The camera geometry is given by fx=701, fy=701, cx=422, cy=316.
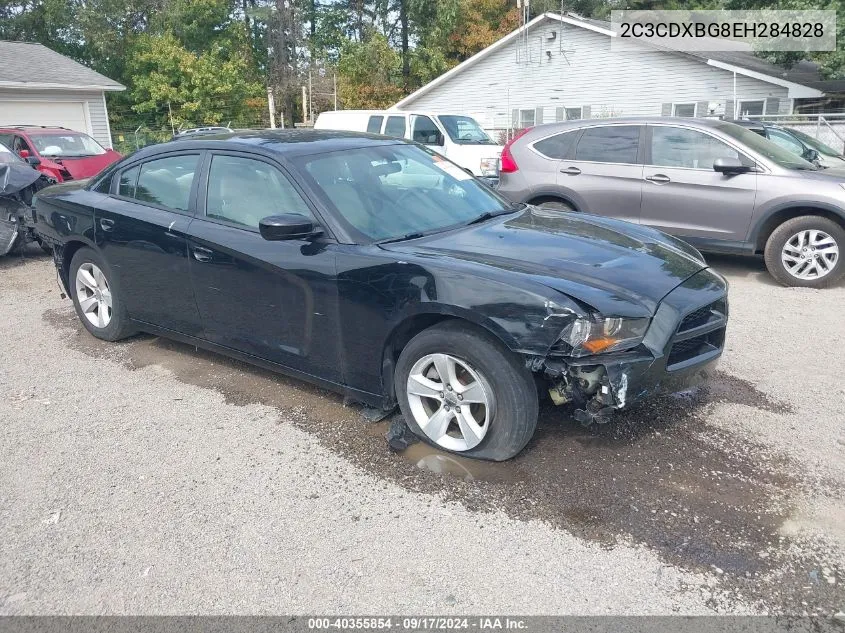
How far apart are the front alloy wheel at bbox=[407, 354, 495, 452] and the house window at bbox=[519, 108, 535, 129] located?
26009 millimetres

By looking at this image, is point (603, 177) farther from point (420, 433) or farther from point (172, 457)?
point (172, 457)

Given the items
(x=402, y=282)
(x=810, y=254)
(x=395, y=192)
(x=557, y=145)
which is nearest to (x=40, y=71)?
(x=557, y=145)

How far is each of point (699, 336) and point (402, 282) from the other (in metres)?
1.57

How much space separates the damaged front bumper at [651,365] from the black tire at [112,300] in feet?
11.5

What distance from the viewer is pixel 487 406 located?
11.3 ft

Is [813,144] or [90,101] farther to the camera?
[90,101]

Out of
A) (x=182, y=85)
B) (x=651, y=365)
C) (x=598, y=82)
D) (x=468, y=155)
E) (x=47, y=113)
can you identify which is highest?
(x=182, y=85)

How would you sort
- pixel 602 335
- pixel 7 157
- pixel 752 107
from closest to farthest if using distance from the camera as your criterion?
1. pixel 602 335
2. pixel 7 157
3. pixel 752 107

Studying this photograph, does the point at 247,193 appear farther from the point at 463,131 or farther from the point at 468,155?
the point at 463,131

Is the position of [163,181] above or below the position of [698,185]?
above

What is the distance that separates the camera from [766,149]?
7527mm

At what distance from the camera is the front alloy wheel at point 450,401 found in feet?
11.4

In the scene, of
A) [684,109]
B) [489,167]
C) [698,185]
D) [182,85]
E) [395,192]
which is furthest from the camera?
[182,85]

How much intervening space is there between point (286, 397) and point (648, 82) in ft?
78.4
